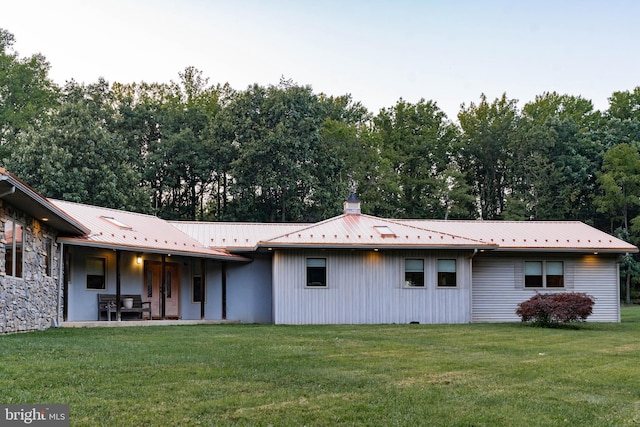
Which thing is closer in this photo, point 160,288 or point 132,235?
point 132,235

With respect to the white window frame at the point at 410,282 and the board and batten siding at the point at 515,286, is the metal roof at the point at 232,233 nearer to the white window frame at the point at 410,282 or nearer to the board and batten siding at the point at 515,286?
the white window frame at the point at 410,282

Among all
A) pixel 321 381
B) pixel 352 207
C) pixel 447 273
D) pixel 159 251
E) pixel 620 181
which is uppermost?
pixel 620 181

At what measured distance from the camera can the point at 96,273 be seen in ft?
61.5

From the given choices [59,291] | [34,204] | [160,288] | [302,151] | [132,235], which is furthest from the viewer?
[302,151]

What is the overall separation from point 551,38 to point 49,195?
2048 centimetres

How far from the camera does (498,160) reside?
43000mm

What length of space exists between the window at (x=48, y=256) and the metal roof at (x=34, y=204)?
14.1 inches

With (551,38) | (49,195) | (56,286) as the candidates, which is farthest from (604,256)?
(49,195)

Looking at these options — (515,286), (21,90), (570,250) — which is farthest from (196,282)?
(21,90)

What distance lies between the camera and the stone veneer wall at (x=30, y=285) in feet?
41.9

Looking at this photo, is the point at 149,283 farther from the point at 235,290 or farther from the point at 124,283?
the point at 235,290

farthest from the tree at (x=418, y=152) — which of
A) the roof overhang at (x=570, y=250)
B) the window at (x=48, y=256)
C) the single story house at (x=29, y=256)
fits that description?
the window at (x=48, y=256)

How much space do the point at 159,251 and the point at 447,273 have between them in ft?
26.3

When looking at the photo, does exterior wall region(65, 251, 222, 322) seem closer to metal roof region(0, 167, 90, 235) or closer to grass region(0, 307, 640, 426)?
metal roof region(0, 167, 90, 235)
